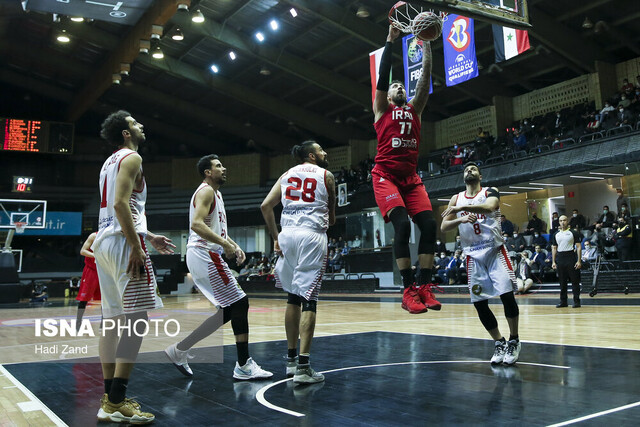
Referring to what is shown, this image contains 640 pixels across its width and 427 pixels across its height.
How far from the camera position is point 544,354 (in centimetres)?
496

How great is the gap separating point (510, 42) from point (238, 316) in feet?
38.5

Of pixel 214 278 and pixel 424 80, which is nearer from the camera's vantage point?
pixel 214 278

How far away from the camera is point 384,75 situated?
4383 mm

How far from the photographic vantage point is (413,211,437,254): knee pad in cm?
434

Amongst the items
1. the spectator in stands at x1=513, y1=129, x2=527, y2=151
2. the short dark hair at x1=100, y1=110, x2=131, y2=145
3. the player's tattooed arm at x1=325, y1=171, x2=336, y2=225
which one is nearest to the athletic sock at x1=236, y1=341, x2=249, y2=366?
the player's tattooed arm at x1=325, y1=171, x2=336, y2=225

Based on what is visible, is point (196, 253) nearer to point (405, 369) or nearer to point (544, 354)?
point (405, 369)

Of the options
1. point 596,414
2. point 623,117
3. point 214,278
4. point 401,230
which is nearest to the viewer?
point 596,414

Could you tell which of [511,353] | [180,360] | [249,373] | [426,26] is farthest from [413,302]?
[426,26]

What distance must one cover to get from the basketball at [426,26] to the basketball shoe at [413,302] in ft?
6.99

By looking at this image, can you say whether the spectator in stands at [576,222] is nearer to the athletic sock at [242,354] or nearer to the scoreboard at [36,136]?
the athletic sock at [242,354]

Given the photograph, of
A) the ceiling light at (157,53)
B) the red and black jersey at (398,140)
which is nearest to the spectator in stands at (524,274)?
the red and black jersey at (398,140)

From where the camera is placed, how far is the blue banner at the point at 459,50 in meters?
12.7

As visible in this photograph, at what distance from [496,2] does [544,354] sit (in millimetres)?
3842

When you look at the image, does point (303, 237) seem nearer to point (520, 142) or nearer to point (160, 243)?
point (160, 243)
